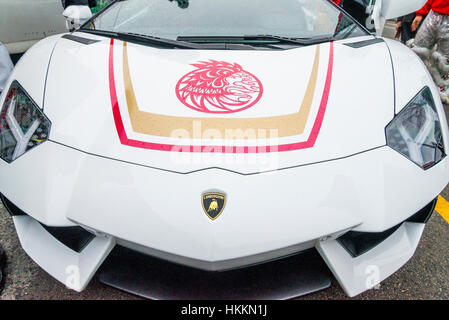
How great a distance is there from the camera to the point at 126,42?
1.59 meters

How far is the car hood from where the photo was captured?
43.1 inches

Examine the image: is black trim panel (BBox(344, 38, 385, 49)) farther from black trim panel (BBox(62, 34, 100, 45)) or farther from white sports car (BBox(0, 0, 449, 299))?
black trim panel (BBox(62, 34, 100, 45))

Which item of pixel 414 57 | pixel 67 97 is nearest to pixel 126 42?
pixel 67 97

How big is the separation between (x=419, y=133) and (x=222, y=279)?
89 cm

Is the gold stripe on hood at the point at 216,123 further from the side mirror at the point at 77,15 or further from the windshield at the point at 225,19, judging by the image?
the side mirror at the point at 77,15

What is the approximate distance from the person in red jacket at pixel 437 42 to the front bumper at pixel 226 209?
3.26 metres

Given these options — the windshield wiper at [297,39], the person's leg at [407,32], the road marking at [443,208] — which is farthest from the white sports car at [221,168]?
the person's leg at [407,32]

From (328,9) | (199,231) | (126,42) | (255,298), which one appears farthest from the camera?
(328,9)

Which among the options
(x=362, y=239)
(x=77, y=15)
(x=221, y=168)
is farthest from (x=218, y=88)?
(x=77, y=15)

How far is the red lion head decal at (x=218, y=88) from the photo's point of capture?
4.05ft

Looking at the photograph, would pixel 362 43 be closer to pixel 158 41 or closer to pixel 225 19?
pixel 225 19

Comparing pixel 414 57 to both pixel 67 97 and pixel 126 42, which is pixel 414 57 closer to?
pixel 126 42

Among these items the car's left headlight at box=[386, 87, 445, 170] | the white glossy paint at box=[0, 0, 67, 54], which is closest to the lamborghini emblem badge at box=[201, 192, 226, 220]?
the car's left headlight at box=[386, 87, 445, 170]

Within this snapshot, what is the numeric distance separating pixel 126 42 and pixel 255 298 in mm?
1225
